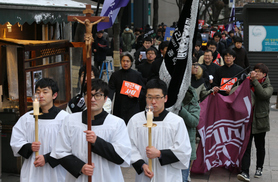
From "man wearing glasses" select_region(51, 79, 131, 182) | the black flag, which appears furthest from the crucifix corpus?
the black flag

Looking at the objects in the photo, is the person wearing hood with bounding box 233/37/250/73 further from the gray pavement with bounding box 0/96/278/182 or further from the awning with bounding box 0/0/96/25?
the awning with bounding box 0/0/96/25

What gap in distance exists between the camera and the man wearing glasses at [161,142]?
4602 mm

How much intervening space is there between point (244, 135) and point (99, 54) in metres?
10.3

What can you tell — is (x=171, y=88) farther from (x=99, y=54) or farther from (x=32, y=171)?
(x=99, y=54)

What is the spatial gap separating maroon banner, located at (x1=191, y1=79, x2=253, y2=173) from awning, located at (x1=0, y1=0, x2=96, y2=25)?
8.17 feet

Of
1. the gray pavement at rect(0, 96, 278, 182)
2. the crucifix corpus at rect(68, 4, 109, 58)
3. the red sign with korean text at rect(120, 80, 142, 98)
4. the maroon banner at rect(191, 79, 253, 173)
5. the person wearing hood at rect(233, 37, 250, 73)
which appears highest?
the crucifix corpus at rect(68, 4, 109, 58)

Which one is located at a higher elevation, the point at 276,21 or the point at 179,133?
the point at 276,21

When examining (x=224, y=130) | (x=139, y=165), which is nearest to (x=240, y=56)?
(x=224, y=130)

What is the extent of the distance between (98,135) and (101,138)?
Answer: 10 centimetres

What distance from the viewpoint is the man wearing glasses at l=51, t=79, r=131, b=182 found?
14.3 feet

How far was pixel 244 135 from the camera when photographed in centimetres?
746

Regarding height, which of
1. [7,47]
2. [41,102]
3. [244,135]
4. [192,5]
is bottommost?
[244,135]

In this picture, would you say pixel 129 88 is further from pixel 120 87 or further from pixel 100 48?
pixel 100 48

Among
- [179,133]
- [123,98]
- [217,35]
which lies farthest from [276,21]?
[179,133]
